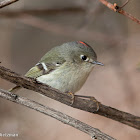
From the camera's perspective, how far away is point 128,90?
9.88ft

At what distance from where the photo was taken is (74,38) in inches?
147

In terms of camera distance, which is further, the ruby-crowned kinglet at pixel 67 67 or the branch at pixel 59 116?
the ruby-crowned kinglet at pixel 67 67

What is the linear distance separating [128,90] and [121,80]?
0.65ft

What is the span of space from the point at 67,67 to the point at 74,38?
1473mm

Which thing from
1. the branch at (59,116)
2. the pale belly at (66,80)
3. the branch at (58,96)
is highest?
the pale belly at (66,80)

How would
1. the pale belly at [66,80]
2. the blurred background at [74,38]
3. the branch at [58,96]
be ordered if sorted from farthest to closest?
the blurred background at [74,38]
the pale belly at [66,80]
the branch at [58,96]

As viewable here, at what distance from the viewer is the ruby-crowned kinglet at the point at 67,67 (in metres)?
2.25

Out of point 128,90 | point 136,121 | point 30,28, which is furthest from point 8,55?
point 136,121

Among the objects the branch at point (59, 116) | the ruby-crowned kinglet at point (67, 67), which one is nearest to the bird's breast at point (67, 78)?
the ruby-crowned kinglet at point (67, 67)

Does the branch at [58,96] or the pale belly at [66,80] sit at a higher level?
the pale belly at [66,80]

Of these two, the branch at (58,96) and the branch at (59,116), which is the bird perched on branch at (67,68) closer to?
the branch at (58,96)

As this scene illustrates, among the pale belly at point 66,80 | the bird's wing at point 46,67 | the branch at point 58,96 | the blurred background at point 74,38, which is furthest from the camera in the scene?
the blurred background at point 74,38

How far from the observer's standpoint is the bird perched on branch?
2252 millimetres

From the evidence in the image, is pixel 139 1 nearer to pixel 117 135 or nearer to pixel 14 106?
pixel 117 135
